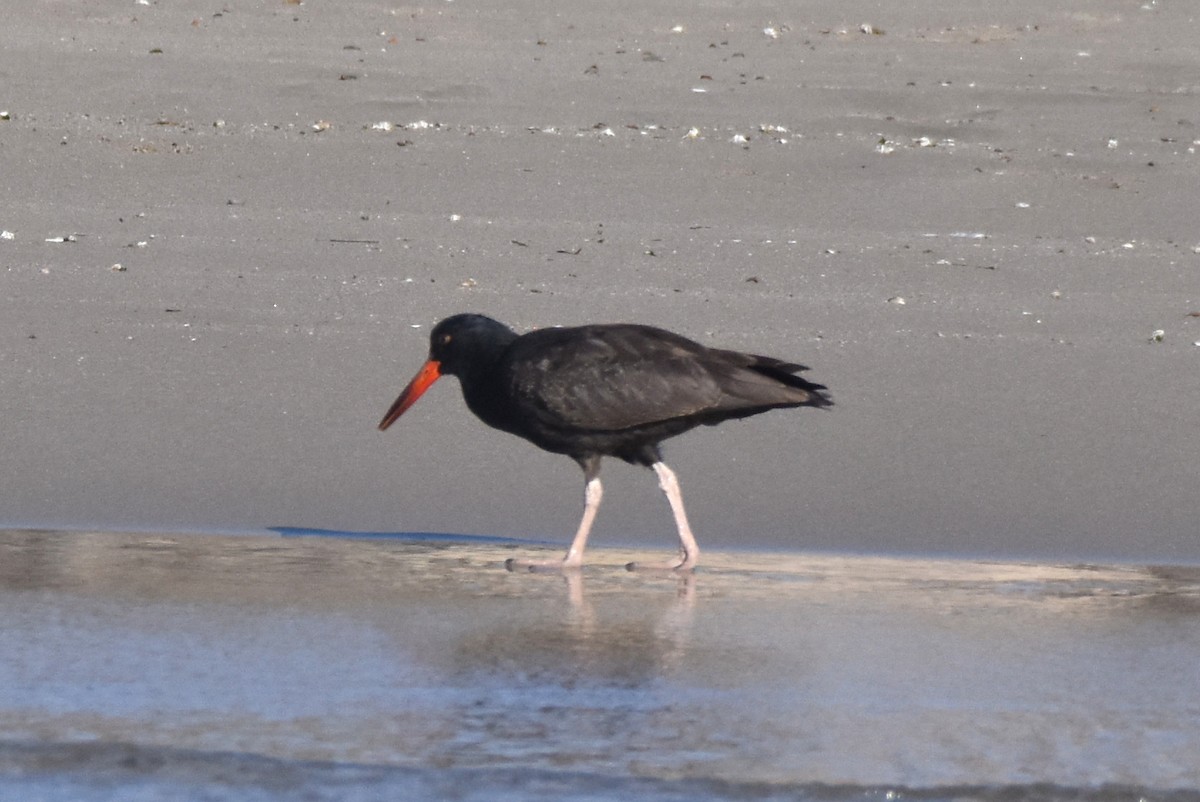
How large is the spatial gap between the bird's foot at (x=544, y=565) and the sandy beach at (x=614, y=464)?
54 mm

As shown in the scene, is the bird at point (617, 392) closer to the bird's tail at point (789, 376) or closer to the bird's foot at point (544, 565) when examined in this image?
the bird's tail at point (789, 376)

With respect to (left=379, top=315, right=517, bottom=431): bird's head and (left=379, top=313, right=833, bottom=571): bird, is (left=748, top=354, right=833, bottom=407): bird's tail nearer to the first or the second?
(left=379, top=313, right=833, bottom=571): bird

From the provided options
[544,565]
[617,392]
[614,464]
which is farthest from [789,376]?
[544,565]

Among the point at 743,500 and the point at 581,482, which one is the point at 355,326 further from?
the point at 743,500

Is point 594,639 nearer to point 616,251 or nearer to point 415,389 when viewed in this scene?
point 415,389

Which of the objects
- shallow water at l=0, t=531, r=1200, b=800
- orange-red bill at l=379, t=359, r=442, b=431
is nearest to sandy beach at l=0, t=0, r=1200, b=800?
shallow water at l=0, t=531, r=1200, b=800

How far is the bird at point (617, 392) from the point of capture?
624cm

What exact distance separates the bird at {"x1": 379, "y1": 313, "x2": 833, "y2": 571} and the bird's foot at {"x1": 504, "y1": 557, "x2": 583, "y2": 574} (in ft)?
0.82

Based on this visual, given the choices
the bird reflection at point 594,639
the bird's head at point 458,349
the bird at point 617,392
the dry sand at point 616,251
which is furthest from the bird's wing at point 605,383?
the bird reflection at point 594,639

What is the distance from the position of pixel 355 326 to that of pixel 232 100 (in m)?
4.22

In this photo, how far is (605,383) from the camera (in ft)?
20.6

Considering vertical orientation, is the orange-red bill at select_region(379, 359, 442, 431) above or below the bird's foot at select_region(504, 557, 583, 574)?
above

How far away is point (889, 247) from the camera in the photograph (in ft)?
32.3

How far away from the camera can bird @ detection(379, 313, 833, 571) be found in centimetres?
624
